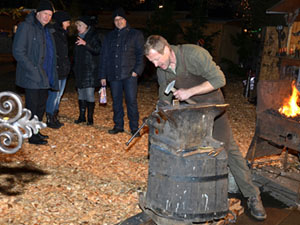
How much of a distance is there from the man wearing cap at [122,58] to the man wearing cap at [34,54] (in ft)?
3.33

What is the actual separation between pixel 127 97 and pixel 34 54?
1.72 metres

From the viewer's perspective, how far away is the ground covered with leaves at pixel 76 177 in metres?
4.05

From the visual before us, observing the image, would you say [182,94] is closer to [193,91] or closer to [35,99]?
[193,91]

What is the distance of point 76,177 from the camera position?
495 centimetres

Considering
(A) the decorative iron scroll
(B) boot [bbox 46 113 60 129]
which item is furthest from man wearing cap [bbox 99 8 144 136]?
(A) the decorative iron scroll

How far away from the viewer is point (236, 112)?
9289 mm

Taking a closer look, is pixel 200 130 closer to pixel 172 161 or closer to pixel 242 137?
pixel 172 161

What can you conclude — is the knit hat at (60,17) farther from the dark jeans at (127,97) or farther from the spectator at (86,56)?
the dark jeans at (127,97)

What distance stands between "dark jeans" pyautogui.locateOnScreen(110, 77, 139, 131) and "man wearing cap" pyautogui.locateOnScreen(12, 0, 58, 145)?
1157 mm

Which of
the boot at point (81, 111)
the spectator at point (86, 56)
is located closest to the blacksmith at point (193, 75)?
the spectator at point (86, 56)

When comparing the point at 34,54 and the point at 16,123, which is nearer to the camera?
the point at 16,123

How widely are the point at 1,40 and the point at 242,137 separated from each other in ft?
58.1

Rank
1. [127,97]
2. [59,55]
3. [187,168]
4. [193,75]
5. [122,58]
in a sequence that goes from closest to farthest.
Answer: [187,168]
[193,75]
[122,58]
[127,97]
[59,55]

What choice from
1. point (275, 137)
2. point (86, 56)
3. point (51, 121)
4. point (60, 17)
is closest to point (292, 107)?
point (275, 137)
